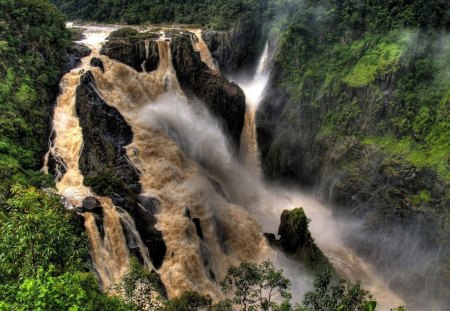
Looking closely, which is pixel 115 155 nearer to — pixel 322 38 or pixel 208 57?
pixel 208 57

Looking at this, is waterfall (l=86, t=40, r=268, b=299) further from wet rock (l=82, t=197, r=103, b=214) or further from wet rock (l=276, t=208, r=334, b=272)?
wet rock (l=82, t=197, r=103, b=214)

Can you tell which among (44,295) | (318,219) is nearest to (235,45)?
(318,219)

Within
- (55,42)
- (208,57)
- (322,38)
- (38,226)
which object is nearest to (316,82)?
(322,38)

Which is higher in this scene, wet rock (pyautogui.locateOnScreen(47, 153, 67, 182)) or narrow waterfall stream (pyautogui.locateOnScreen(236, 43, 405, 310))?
wet rock (pyautogui.locateOnScreen(47, 153, 67, 182))

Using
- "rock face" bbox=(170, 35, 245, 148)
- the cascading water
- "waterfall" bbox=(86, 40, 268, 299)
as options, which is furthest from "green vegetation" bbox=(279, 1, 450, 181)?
the cascading water

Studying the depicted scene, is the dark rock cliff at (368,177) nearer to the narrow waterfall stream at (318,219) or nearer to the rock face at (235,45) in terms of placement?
the narrow waterfall stream at (318,219)

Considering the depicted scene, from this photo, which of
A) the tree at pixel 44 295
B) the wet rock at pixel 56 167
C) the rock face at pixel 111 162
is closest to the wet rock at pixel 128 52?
the rock face at pixel 111 162
